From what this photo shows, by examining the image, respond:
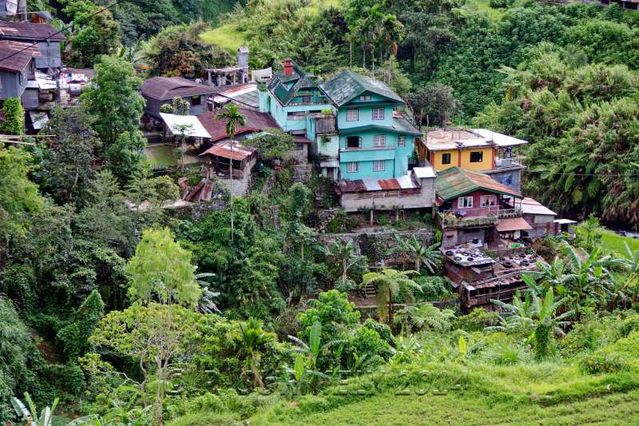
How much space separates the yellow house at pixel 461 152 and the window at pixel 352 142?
11.9ft

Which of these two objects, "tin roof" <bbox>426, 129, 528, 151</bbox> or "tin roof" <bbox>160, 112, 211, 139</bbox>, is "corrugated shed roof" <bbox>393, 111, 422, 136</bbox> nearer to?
"tin roof" <bbox>426, 129, 528, 151</bbox>

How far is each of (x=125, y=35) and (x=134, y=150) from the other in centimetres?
2802

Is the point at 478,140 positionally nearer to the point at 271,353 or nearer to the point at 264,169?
the point at 264,169

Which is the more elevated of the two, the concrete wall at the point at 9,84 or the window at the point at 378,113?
the concrete wall at the point at 9,84

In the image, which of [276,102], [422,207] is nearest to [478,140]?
[422,207]

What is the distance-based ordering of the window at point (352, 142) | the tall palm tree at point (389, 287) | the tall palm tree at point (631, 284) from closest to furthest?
the tall palm tree at point (631, 284), the tall palm tree at point (389, 287), the window at point (352, 142)

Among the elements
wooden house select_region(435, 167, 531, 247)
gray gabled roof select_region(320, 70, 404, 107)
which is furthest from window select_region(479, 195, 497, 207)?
gray gabled roof select_region(320, 70, 404, 107)

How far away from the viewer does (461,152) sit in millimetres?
38438

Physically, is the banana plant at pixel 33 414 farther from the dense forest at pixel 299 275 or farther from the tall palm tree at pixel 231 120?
the tall palm tree at pixel 231 120

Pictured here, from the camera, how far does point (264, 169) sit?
3512 centimetres

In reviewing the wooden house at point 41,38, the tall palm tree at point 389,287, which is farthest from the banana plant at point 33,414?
the wooden house at point 41,38

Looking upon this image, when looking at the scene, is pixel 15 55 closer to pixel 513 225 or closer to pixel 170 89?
pixel 170 89

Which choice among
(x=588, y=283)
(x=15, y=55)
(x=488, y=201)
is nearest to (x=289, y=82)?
(x=488, y=201)

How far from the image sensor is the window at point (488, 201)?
3569cm
